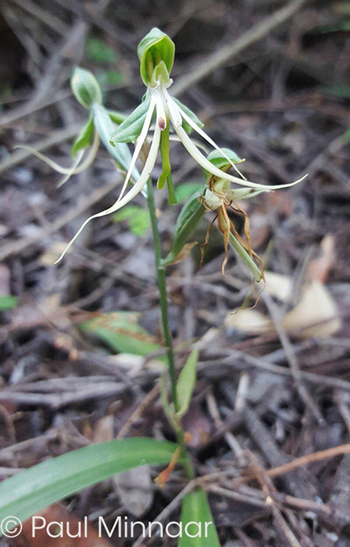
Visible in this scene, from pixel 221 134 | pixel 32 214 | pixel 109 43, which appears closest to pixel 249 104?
pixel 221 134

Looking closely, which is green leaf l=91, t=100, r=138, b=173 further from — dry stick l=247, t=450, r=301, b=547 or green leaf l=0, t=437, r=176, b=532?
dry stick l=247, t=450, r=301, b=547

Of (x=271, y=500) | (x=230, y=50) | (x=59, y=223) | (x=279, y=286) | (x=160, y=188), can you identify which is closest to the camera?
(x=160, y=188)

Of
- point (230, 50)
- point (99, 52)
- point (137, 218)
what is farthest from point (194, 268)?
point (99, 52)

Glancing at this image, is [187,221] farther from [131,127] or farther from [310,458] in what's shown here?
[310,458]

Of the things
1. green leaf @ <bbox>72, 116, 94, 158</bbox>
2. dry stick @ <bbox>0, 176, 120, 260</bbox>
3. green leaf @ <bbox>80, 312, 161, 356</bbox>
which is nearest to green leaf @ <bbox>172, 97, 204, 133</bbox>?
green leaf @ <bbox>72, 116, 94, 158</bbox>

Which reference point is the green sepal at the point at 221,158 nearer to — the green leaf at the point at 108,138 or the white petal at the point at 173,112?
the white petal at the point at 173,112

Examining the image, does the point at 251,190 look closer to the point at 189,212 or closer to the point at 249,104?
the point at 189,212
